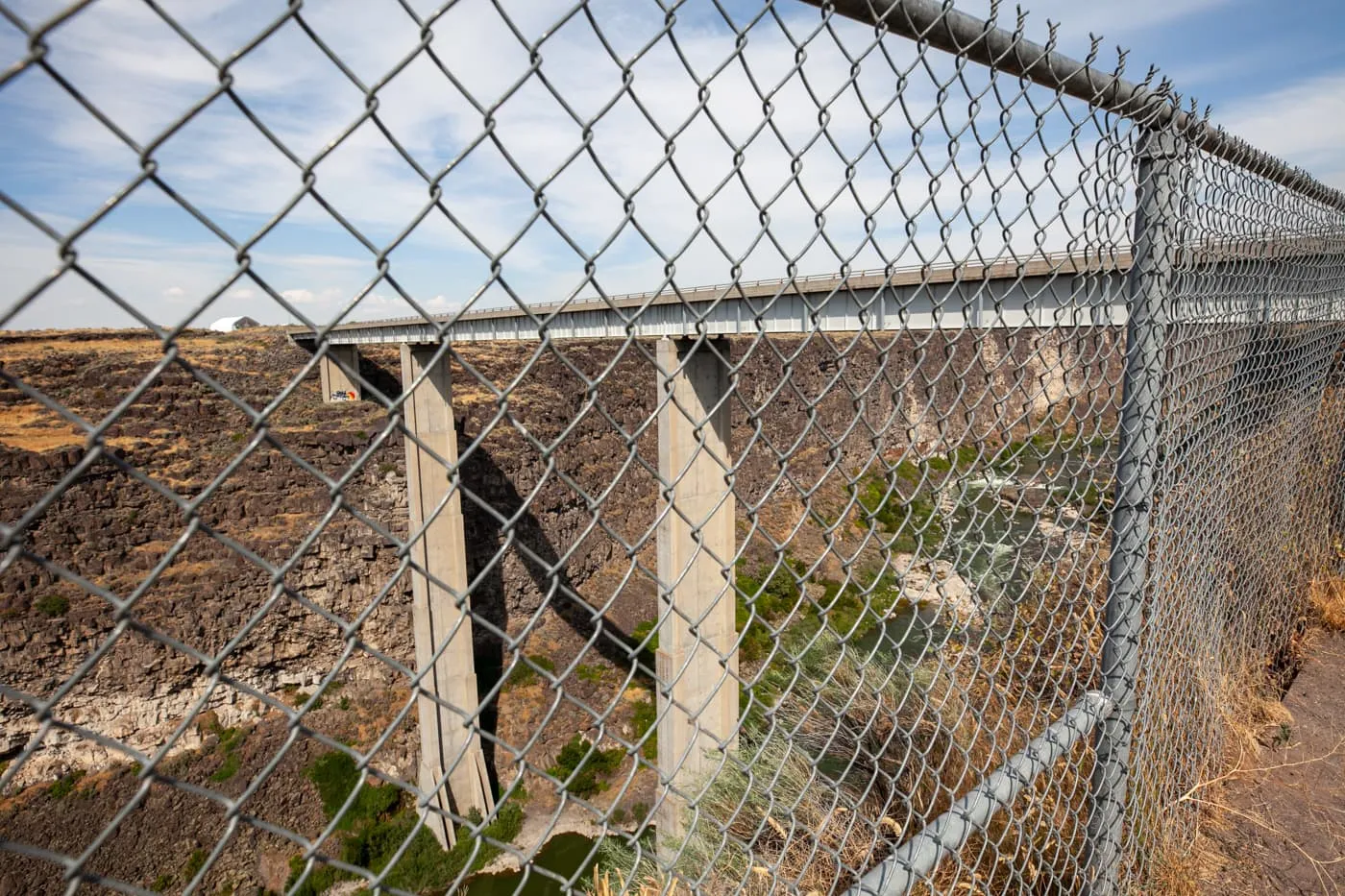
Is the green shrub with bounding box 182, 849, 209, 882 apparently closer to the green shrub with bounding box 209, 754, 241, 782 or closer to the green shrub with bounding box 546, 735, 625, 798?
the green shrub with bounding box 209, 754, 241, 782

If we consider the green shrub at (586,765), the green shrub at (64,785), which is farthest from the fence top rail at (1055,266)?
the green shrub at (64,785)

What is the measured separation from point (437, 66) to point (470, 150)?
0.39 feet

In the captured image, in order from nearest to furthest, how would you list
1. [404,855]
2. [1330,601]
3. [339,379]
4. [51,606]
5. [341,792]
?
[1330,601] < [404,855] < [51,606] < [341,792] < [339,379]

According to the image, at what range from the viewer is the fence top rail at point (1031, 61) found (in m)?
1.67

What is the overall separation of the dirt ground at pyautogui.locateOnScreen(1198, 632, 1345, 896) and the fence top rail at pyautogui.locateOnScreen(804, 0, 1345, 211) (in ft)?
8.91

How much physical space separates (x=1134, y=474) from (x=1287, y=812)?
198 cm

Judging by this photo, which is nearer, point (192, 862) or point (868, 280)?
point (868, 280)

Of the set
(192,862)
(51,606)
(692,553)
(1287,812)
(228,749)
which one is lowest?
(192,862)

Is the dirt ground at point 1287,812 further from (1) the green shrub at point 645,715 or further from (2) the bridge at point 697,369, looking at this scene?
(1) the green shrub at point 645,715

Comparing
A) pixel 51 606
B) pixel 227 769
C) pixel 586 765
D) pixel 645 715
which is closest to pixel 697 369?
pixel 586 765

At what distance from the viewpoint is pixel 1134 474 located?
2424 mm

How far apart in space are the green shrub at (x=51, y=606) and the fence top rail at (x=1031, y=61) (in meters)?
15.7

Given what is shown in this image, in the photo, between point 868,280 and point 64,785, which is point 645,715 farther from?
point 868,280

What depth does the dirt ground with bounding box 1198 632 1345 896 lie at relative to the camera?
2816mm
